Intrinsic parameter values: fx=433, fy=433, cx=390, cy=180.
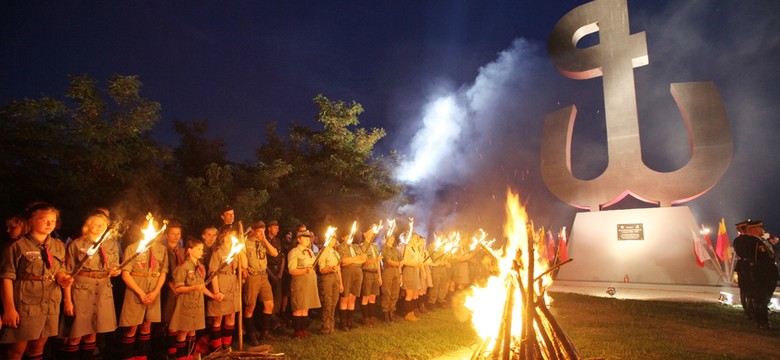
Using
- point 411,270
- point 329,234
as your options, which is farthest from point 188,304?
point 411,270

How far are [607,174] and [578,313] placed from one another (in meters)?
9.67

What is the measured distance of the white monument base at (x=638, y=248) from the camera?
636 inches

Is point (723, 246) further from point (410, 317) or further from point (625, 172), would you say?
point (410, 317)

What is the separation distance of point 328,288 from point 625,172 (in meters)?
14.5

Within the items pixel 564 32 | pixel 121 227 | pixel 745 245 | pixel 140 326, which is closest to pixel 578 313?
pixel 745 245

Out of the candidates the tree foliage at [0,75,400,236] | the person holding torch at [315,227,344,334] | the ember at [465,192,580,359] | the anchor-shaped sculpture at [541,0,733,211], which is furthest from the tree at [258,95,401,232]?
the anchor-shaped sculpture at [541,0,733,211]

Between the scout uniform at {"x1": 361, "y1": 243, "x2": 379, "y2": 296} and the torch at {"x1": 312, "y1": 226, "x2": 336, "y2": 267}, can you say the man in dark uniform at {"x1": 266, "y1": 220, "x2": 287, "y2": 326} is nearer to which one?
the torch at {"x1": 312, "y1": 226, "x2": 336, "y2": 267}

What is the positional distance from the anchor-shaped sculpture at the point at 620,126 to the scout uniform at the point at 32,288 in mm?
18068

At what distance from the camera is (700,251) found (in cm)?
1567

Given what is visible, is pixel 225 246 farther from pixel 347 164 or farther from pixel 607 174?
pixel 607 174

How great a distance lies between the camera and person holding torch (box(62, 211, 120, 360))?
4.45 metres

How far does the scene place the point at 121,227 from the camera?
7512 mm

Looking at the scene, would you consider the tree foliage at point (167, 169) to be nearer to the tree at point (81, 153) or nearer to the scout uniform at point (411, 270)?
the tree at point (81, 153)

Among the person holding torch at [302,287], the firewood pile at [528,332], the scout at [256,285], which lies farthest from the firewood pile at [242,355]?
the firewood pile at [528,332]
